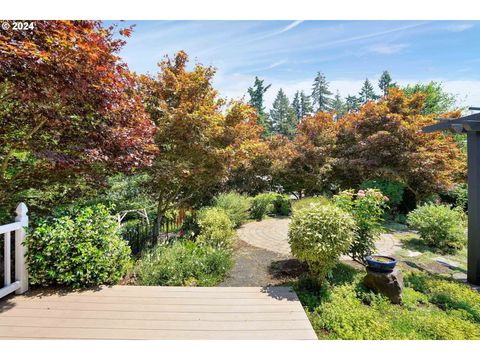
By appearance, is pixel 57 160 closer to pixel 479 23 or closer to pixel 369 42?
pixel 369 42

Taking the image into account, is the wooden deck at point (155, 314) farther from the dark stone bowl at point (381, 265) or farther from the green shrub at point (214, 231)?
the green shrub at point (214, 231)

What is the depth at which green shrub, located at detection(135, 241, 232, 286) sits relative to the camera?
129 inches

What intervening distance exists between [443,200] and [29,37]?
12.3m

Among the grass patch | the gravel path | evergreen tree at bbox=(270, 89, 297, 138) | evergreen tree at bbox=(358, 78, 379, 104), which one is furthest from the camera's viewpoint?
evergreen tree at bbox=(358, 78, 379, 104)

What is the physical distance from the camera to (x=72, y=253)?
277 centimetres

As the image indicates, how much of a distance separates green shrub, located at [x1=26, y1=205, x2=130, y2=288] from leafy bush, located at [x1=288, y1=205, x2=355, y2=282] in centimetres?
232

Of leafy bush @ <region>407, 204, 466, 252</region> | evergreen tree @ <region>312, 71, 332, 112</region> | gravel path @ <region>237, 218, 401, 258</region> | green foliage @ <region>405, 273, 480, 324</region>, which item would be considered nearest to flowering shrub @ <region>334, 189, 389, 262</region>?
green foliage @ <region>405, 273, 480, 324</region>

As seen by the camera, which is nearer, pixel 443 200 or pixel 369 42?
pixel 369 42

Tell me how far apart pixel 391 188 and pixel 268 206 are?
164 inches

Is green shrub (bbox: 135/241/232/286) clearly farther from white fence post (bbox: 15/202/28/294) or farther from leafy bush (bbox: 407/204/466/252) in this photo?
leafy bush (bbox: 407/204/466/252)

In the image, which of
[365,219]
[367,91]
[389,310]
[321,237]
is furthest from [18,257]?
[367,91]

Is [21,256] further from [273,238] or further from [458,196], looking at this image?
[458,196]
